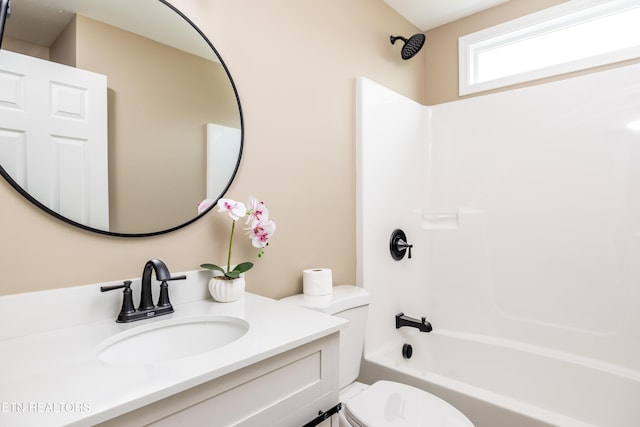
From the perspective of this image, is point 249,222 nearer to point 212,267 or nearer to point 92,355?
point 212,267

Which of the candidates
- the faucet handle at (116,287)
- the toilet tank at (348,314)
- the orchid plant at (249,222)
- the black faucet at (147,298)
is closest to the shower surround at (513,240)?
the toilet tank at (348,314)

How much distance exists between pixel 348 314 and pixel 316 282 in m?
0.20

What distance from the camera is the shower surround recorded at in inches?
75.5

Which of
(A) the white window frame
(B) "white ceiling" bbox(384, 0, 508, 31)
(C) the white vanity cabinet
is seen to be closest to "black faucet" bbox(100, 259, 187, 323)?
(C) the white vanity cabinet

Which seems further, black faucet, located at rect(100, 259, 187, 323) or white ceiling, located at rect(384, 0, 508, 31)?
white ceiling, located at rect(384, 0, 508, 31)

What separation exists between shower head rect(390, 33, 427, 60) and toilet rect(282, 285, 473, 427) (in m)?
1.59

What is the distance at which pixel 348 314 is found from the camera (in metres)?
1.62

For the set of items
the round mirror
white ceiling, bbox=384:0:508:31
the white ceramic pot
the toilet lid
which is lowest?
the toilet lid

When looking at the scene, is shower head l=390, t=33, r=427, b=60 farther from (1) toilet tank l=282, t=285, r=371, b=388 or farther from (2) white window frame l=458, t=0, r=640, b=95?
(1) toilet tank l=282, t=285, r=371, b=388

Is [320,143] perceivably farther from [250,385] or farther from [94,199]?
[250,385]

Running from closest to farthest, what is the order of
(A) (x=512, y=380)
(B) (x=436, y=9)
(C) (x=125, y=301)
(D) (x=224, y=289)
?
(C) (x=125, y=301), (D) (x=224, y=289), (A) (x=512, y=380), (B) (x=436, y=9)

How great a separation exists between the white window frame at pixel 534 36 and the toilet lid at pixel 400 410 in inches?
80.3

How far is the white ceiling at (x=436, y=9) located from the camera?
7.74ft

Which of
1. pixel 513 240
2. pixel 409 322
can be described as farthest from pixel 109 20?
pixel 513 240
